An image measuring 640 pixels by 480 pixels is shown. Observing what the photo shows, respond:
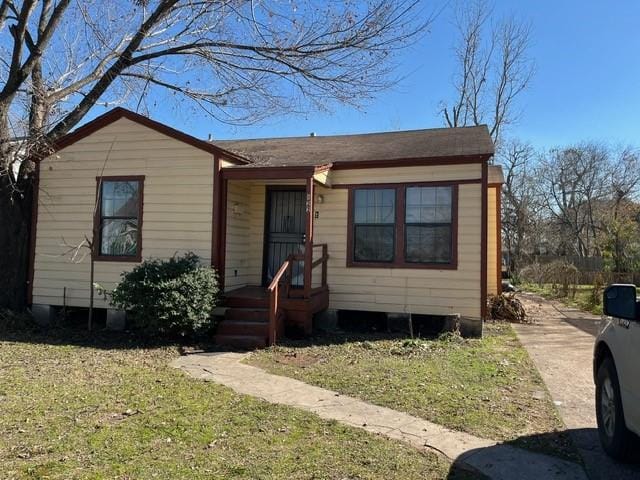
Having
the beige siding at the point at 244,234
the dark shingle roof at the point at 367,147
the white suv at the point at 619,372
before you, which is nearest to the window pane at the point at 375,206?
the dark shingle roof at the point at 367,147

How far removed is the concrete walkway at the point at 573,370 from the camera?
3.97 m

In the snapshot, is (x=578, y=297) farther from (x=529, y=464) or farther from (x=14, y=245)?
(x=14, y=245)

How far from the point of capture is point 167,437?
164 inches

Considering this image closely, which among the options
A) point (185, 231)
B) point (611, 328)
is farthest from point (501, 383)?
point (185, 231)

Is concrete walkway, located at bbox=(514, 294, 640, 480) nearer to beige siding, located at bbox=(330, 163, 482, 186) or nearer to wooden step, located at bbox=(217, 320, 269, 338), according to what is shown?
beige siding, located at bbox=(330, 163, 482, 186)

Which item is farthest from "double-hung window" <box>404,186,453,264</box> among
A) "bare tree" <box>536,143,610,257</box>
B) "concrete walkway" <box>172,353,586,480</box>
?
"bare tree" <box>536,143,610,257</box>

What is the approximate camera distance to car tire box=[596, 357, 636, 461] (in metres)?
3.74

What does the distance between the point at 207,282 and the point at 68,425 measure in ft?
14.5

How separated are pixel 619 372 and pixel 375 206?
258 inches

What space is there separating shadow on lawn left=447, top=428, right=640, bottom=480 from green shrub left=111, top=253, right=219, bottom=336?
5.36m

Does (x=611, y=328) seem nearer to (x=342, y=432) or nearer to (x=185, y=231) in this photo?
(x=342, y=432)

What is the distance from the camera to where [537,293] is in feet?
68.4

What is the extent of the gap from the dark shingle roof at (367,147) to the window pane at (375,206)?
637mm

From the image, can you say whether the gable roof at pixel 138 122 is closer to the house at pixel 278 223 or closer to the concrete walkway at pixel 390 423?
the house at pixel 278 223
